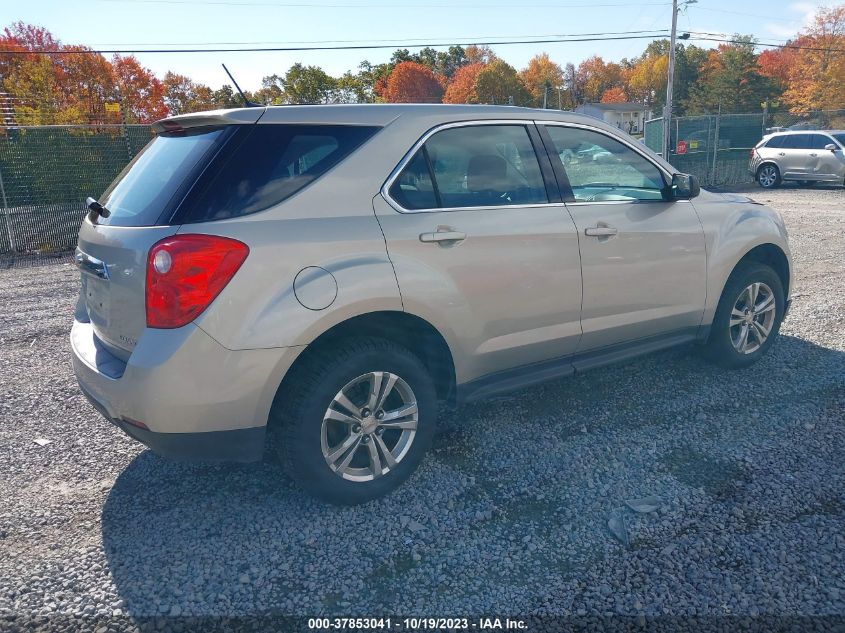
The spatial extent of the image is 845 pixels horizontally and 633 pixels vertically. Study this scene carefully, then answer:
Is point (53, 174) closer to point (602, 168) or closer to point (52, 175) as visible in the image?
point (52, 175)

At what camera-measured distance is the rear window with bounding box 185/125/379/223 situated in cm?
282

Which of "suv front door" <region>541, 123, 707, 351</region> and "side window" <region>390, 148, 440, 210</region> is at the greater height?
"side window" <region>390, 148, 440, 210</region>

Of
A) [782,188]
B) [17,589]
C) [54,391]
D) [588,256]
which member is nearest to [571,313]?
[588,256]

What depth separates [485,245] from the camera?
341 centimetres

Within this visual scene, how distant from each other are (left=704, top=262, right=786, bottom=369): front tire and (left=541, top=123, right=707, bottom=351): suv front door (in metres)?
0.33

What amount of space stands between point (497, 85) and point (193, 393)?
9963 cm

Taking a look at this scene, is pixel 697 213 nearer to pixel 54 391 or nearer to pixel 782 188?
pixel 54 391

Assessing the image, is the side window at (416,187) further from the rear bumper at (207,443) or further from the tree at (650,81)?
the tree at (650,81)

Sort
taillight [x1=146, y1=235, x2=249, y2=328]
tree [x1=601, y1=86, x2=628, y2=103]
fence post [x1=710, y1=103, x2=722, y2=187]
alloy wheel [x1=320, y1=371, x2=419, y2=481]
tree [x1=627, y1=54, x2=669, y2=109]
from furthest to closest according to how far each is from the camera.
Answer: tree [x1=601, y1=86, x2=628, y2=103]
tree [x1=627, y1=54, x2=669, y2=109]
fence post [x1=710, y1=103, x2=722, y2=187]
alloy wheel [x1=320, y1=371, x2=419, y2=481]
taillight [x1=146, y1=235, x2=249, y2=328]

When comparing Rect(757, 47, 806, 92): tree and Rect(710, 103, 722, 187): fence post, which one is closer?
Rect(710, 103, 722, 187): fence post

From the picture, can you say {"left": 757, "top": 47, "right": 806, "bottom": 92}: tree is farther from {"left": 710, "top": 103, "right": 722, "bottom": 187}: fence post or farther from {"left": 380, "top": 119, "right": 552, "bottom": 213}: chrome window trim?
{"left": 380, "top": 119, "right": 552, "bottom": 213}: chrome window trim

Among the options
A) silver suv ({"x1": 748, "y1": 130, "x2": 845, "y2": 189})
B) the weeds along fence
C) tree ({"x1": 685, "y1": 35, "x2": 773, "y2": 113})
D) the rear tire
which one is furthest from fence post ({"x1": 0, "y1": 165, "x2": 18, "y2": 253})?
tree ({"x1": 685, "y1": 35, "x2": 773, "y2": 113})

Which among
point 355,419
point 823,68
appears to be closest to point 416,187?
point 355,419

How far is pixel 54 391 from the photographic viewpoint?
15.9ft
